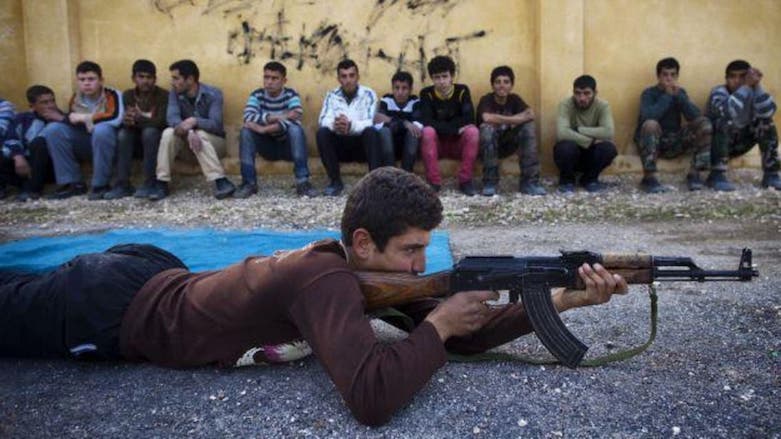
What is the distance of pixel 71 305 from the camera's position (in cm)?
261

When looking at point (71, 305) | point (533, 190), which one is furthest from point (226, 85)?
point (71, 305)

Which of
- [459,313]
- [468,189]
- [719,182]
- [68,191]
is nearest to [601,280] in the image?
[459,313]

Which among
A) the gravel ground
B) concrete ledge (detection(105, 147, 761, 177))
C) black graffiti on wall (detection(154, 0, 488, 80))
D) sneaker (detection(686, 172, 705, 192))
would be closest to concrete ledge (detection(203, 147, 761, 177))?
concrete ledge (detection(105, 147, 761, 177))

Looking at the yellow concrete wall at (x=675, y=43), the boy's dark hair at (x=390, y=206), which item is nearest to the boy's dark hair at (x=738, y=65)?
the yellow concrete wall at (x=675, y=43)

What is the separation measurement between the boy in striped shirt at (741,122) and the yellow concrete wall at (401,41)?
46 cm

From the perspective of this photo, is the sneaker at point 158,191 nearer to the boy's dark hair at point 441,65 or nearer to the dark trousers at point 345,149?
the dark trousers at point 345,149

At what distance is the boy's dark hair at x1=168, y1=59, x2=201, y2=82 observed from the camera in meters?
8.05

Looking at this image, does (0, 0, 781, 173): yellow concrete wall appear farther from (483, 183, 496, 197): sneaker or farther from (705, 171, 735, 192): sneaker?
(483, 183, 496, 197): sneaker

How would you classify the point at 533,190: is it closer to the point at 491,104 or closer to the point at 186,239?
the point at 491,104

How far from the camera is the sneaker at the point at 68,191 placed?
7.91 metres

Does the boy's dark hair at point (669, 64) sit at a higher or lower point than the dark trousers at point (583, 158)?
higher

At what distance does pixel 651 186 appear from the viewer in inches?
311

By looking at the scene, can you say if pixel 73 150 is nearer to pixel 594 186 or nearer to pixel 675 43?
pixel 594 186

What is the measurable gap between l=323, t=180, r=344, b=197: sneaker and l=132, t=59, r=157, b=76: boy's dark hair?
252cm
